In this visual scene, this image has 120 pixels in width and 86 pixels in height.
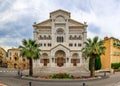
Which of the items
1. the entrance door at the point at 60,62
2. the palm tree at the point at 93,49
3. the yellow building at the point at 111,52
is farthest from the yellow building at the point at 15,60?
the palm tree at the point at 93,49

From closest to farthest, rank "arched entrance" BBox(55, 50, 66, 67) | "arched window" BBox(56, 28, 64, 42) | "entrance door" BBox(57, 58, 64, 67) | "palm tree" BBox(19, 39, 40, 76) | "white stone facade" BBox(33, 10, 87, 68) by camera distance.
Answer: "palm tree" BBox(19, 39, 40, 76) < "white stone facade" BBox(33, 10, 87, 68) < "entrance door" BBox(57, 58, 64, 67) < "arched entrance" BBox(55, 50, 66, 67) < "arched window" BBox(56, 28, 64, 42)

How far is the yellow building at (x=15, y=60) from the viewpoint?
11140 cm

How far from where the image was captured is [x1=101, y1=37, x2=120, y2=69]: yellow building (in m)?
74.3

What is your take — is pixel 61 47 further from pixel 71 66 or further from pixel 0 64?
pixel 0 64

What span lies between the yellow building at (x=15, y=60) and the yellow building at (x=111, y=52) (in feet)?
143

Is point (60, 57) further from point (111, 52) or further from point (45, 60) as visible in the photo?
point (111, 52)

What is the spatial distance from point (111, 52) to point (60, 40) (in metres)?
20.0

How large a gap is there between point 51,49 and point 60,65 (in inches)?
238

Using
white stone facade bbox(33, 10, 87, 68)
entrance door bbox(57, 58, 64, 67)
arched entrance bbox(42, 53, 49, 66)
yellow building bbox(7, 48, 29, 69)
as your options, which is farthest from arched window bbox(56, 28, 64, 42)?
yellow building bbox(7, 48, 29, 69)

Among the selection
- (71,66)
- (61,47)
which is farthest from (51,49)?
(71,66)

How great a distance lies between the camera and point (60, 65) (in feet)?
280

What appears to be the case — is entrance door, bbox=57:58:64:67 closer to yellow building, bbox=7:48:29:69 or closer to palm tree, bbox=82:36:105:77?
yellow building, bbox=7:48:29:69

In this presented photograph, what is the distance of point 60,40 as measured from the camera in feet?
287

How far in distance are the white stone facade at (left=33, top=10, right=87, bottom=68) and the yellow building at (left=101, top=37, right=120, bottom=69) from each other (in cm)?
973
